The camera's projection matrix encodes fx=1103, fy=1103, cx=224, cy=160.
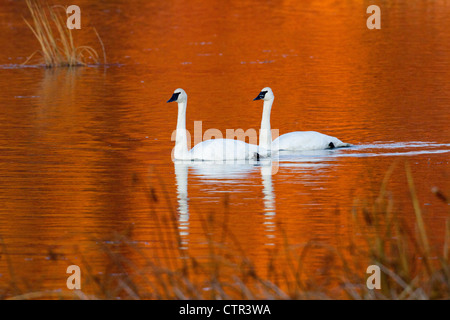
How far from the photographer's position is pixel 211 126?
19.6m

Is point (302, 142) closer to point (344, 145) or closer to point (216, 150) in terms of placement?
point (344, 145)

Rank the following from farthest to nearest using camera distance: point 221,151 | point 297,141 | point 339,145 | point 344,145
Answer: point 344,145
point 339,145
point 297,141
point 221,151

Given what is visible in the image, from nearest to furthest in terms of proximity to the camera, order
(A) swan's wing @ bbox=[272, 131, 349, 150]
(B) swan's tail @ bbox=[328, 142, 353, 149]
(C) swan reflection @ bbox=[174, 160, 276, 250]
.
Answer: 1. (C) swan reflection @ bbox=[174, 160, 276, 250]
2. (A) swan's wing @ bbox=[272, 131, 349, 150]
3. (B) swan's tail @ bbox=[328, 142, 353, 149]

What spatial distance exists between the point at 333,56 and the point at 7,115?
1285cm

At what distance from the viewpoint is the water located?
11.2 meters

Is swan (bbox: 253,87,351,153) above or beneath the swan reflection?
above

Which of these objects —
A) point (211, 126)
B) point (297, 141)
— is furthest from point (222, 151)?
point (211, 126)

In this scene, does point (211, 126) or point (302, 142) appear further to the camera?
point (211, 126)

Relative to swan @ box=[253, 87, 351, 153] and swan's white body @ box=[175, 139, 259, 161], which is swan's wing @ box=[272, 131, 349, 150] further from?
swan's white body @ box=[175, 139, 259, 161]

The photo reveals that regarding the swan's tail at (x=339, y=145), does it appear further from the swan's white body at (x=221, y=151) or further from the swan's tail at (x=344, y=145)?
the swan's white body at (x=221, y=151)

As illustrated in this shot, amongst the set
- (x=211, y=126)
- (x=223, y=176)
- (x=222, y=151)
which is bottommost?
(x=223, y=176)

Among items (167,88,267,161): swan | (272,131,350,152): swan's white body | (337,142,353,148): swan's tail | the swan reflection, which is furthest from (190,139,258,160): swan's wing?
(337,142,353,148): swan's tail

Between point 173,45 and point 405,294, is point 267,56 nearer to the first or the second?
point 173,45
